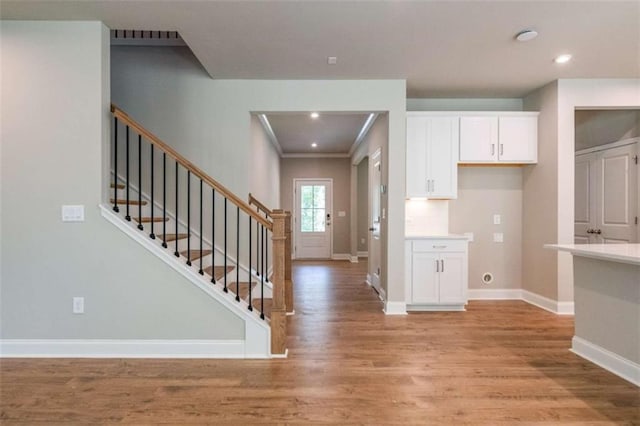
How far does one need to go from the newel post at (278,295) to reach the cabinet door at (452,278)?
2150 millimetres

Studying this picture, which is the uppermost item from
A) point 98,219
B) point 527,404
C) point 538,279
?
point 98,219

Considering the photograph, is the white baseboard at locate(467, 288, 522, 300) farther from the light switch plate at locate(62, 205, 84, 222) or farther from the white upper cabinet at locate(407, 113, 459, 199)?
the light switch plate at locate(62, 205, 84, 222)

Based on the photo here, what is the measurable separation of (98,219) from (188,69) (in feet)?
6.49

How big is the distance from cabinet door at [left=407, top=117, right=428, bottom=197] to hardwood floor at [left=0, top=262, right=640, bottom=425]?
1.71m

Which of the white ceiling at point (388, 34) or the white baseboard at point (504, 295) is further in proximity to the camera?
the white baseboard at point (504, 295)

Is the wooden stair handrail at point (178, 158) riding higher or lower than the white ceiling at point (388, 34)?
lower

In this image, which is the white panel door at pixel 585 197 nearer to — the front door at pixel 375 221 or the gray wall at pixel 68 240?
the front door at pixel 375 221

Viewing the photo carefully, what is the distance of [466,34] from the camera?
2.78 meters

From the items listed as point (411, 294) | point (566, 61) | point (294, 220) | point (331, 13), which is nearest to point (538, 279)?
point (411, 294)

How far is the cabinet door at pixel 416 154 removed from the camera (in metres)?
4.02

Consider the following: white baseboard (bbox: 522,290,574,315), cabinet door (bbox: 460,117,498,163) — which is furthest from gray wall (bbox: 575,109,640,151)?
white baseboard (bbox: 522,290,574,315)

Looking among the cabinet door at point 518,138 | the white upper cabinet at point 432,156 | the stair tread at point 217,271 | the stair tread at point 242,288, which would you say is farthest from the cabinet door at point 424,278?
the stair tread at point 217,271

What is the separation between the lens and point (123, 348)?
105 inches

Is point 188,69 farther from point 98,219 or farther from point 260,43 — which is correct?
point 98,219
